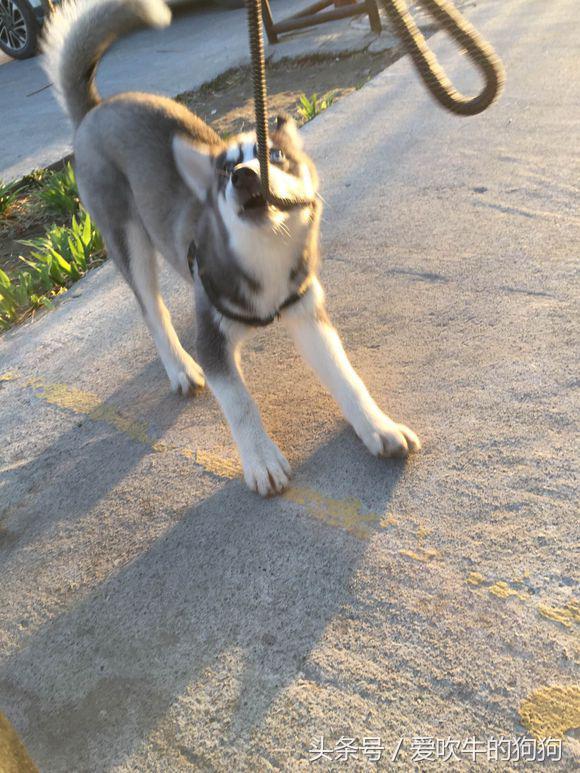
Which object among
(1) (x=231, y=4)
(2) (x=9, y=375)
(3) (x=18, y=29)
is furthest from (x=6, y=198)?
(1) (x=231, y=4)

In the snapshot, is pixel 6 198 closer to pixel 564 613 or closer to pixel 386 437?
pixel 386 437

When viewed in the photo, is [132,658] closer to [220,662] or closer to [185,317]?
[220,662]

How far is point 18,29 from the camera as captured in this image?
33.0 ft

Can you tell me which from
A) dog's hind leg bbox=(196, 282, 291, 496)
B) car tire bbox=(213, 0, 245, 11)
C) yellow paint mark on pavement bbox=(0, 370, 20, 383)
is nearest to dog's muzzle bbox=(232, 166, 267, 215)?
dog's hind leg bbox=(196, 282, 291, 496)

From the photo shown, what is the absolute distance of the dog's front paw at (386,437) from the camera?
218 cm

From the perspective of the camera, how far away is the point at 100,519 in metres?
2.29

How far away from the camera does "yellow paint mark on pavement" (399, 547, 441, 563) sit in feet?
6.12

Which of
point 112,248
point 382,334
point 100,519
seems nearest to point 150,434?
point 100,519

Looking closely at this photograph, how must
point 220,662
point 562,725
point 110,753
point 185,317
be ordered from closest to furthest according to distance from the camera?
point 562,725 → point 110,753 → point 220,662 → point 185,317

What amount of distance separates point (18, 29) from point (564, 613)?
11516 millimetres

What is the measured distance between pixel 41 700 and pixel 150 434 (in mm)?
1110

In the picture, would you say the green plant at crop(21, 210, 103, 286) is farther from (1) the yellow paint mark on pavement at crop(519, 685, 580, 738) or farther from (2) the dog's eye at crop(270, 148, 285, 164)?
(1) the yellow paint mark on pavement at crop(519, 685, 580, 738)

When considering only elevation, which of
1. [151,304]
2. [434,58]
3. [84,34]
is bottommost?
[151,304]

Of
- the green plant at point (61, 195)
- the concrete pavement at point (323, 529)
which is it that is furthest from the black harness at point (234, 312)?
the green plant at point (61, 195)
